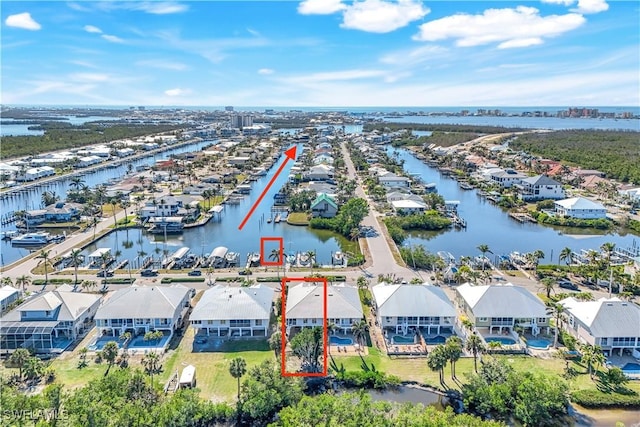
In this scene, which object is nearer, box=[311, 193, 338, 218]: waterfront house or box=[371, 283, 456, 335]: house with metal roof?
box=[371, 283, 456, 335]: house with metal roof

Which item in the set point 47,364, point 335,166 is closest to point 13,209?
point 47,364

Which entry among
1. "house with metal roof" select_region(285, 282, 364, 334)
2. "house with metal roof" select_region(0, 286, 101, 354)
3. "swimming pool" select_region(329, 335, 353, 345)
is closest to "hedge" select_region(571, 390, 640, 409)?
"swimming pool" select_region(329, 335, 353, 345)

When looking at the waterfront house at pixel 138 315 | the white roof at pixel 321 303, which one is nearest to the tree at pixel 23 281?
the waterfront house at pixel 138 315

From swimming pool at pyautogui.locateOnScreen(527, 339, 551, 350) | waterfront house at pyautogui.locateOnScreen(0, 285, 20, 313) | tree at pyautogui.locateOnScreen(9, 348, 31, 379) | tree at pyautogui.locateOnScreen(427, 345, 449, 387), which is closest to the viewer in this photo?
tree at pyautogui.locateOnScreen(427, 345, 449, 387)

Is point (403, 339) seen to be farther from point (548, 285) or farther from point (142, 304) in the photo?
point (142, 304)

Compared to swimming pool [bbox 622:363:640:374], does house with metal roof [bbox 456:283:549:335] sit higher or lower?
higher

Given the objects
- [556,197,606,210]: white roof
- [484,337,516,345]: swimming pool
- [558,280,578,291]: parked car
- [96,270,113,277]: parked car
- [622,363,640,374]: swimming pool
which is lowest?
[622,363,640,374]: swimming pool

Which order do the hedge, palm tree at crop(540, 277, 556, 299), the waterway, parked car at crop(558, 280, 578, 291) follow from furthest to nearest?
the waterway, parked car at crop(558, 280, 578, 291), palm tree at crop(540, 277, 556, 299), the hedge

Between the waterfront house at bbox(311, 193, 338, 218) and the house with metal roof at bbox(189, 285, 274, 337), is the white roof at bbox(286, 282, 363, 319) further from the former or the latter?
the waterfront house at bbox(311, 193, 338, 218)
